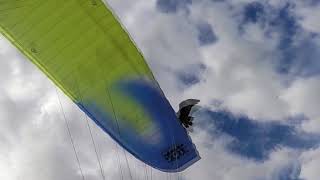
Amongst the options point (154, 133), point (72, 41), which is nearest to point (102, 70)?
point (72, 41)

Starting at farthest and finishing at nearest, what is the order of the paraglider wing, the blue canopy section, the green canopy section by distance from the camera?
the blue canopy section < the paraglider wing < the green canopy section

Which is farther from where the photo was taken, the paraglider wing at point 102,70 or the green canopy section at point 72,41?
the paraglider wing at point 102,70

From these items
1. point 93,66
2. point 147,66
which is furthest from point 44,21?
point 147,66

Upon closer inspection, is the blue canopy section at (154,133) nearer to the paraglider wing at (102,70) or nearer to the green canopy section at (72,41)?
the paraglider wing at (102,70)

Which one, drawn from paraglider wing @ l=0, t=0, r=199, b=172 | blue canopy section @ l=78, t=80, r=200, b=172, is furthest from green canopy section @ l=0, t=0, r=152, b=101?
blue canopy section @ l=78, t=80, r=200, b=172

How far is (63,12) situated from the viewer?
26.6 meters

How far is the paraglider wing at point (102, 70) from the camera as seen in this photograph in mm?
26578

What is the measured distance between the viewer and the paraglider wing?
26.6 m

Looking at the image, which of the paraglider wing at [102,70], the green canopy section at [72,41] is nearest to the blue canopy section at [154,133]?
the paraglider wing at [102,70]

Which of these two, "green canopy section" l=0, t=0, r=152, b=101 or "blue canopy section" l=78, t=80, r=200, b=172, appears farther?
"blue canopy section" l=78, t=80, r=200, b=172

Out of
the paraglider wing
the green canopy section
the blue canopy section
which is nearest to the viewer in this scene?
the green canopy section

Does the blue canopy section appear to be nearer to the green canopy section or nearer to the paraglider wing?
the paraglider wing

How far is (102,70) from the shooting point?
28469 millimetres

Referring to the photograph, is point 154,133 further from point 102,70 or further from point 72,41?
point 72,41
